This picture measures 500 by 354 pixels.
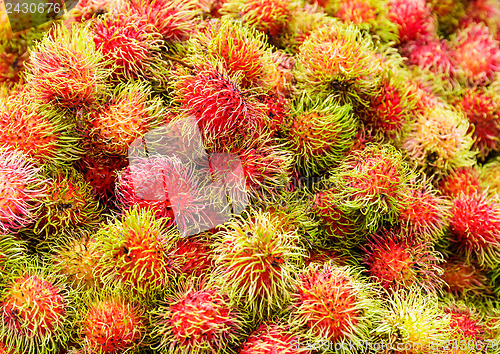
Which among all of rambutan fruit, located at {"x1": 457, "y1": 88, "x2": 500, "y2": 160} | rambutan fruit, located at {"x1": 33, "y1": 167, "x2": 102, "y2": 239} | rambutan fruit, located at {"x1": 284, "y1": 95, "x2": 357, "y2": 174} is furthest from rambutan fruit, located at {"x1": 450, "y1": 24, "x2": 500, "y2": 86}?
rambutan fruit, located at {"x1": 33, "y1": 167, "x2": 102, "y2": 239}

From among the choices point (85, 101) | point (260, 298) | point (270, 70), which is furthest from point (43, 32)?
point (260, 298)

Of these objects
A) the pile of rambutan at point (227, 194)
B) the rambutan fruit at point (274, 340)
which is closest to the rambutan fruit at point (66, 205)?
the pile of rambutan at point (227, 194)

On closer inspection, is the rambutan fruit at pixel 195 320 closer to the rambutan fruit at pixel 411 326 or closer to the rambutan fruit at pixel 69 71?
the rambutan fruit at pixel 411 326

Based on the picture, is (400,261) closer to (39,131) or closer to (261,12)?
(261,12)

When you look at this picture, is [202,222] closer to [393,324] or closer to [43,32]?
[393,324]

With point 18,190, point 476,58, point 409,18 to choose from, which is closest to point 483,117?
point 476,58

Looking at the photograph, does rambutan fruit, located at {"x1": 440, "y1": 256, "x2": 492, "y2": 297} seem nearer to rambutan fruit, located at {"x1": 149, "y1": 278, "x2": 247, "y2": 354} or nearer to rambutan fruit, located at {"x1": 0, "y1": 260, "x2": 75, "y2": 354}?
rambutan fruit, located at {"x1": 149, "y1": 278, "x2": 247, "y2": 354}
